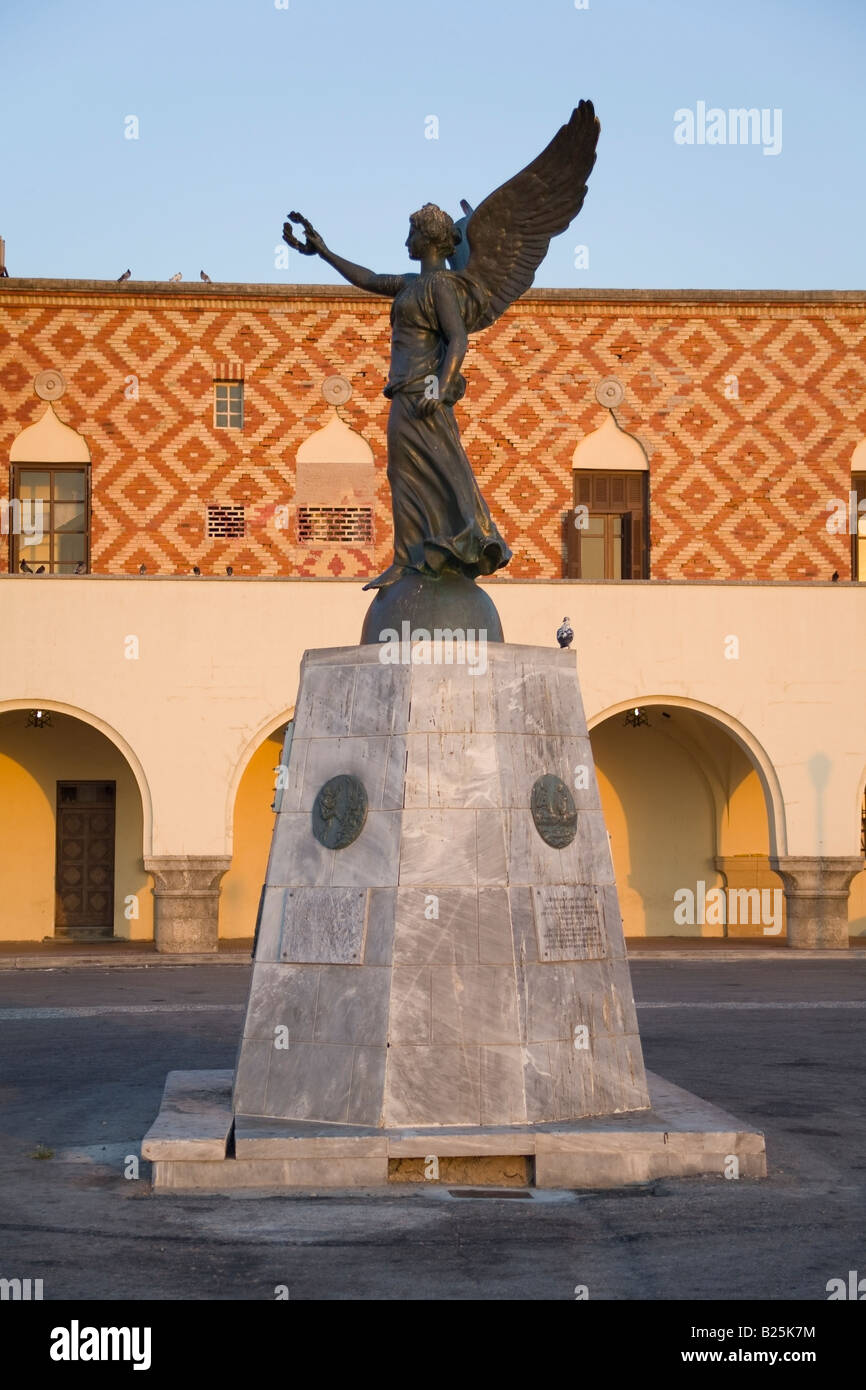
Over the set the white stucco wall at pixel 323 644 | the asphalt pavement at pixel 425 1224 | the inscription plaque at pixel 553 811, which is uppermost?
the white stucco wall at pixel 323 644

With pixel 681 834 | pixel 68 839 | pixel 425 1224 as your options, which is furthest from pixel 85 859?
pixel 425 1224

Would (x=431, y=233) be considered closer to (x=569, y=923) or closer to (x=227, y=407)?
(x=569, y=923)

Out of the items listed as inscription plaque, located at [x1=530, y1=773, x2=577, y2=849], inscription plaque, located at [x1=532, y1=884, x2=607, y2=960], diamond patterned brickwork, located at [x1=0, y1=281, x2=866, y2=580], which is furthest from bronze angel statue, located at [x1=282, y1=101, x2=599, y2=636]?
diamond patterned brickwork, located at [x1=0, y1=281, x2=866, y2=580]

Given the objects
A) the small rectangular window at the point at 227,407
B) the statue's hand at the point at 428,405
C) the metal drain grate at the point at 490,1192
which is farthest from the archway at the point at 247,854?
the metal drain grate at the point at 490,1192

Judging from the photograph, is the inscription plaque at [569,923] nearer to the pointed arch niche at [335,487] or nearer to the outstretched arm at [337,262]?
the outstretched arm at [337,262]

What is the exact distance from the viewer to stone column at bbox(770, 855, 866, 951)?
2017cm

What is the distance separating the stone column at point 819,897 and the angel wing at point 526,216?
12555 mm

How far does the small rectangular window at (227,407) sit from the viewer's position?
22.5 metres

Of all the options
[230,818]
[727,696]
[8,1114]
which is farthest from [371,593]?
[8,1114]

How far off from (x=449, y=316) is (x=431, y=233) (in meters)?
0.52

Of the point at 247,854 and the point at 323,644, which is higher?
the point at 323,644

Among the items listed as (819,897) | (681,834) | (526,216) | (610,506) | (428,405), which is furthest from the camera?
(681,834)

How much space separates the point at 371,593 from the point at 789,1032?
25.9ft

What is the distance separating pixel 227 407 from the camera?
74.0ft
